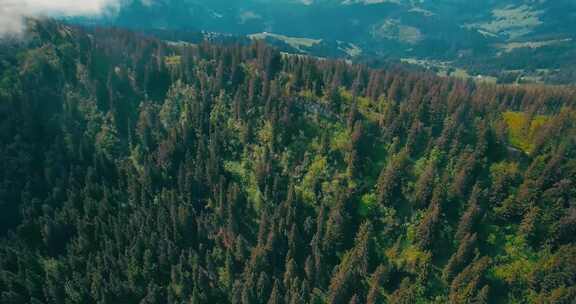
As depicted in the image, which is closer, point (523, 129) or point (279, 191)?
point (279, 191)

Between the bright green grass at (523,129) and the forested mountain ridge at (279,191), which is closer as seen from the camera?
the forested mountain ridge at (279,191)

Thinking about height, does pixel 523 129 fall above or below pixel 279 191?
above

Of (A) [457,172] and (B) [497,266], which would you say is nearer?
(B) [497,266]

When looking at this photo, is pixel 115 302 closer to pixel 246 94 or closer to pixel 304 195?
pixel 304 195

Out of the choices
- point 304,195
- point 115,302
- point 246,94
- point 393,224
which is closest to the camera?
point 115,302

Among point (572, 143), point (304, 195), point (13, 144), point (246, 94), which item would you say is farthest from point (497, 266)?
point (13, 144)

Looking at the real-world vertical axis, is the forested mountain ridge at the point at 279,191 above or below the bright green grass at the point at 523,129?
below

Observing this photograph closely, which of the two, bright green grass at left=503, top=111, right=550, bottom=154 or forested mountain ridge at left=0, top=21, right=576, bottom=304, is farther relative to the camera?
bright green grass at left=503, top=111, right=550, bottom=154

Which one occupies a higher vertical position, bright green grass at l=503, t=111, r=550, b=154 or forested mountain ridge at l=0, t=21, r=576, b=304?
bright green grass at l=503, t=111, r=550, b=154
